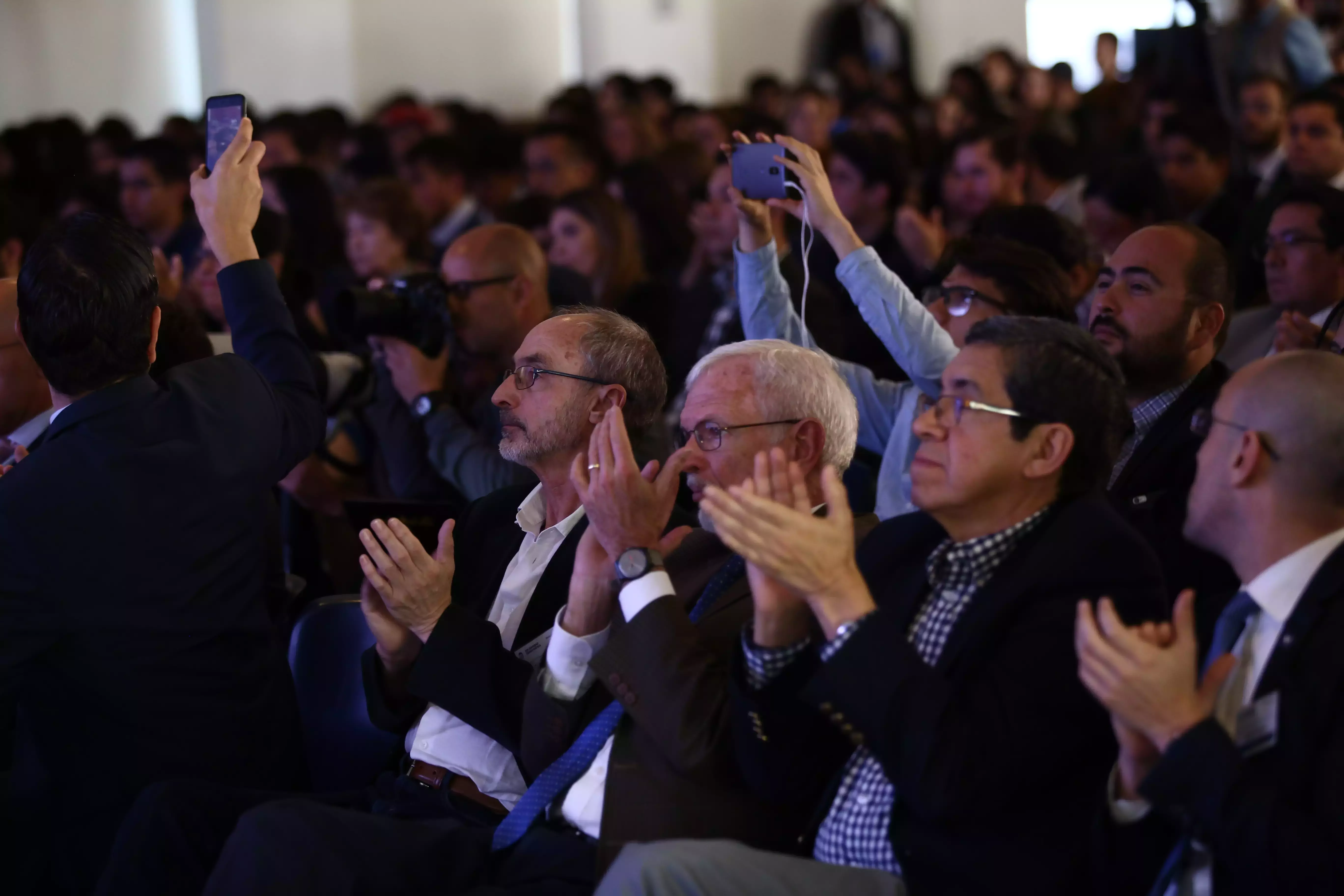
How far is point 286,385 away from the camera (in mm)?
2227

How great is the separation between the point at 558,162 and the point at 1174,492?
395 centimetres

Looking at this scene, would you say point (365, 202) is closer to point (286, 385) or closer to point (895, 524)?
point (286, 385)

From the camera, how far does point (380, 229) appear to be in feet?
14.8

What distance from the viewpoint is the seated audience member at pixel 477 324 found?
123 inches

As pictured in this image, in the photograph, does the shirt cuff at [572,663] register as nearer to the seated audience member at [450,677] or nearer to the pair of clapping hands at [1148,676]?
the seated audience member at [450,677]

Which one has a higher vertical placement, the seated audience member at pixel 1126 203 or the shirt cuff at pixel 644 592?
the seated audience member at pixel 1126 203

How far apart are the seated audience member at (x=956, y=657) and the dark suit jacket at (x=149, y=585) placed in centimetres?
78

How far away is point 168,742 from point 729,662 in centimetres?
89

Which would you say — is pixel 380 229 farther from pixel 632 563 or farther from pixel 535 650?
pixel 632 563

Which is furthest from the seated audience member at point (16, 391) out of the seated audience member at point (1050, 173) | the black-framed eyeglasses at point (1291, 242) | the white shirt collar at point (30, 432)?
the seated audience member at point (1050, 173)

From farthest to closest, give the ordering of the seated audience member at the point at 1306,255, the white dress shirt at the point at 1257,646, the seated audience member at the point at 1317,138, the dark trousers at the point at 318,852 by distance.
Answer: the seated audience member at the point at 1317,138 < the seated audience member at the point at 1306,255 < the dark trousers at the point at 318,852 < the white dress shirt at the point at 1257,646

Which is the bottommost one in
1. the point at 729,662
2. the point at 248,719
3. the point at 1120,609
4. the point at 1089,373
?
the point at 248,719

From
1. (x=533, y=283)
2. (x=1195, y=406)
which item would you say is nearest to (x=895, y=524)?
(x=1195, y=406)

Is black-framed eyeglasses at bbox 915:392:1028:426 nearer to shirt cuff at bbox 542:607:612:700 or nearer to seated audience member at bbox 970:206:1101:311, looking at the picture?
shirt cuff at bbox 542:607:612:700
